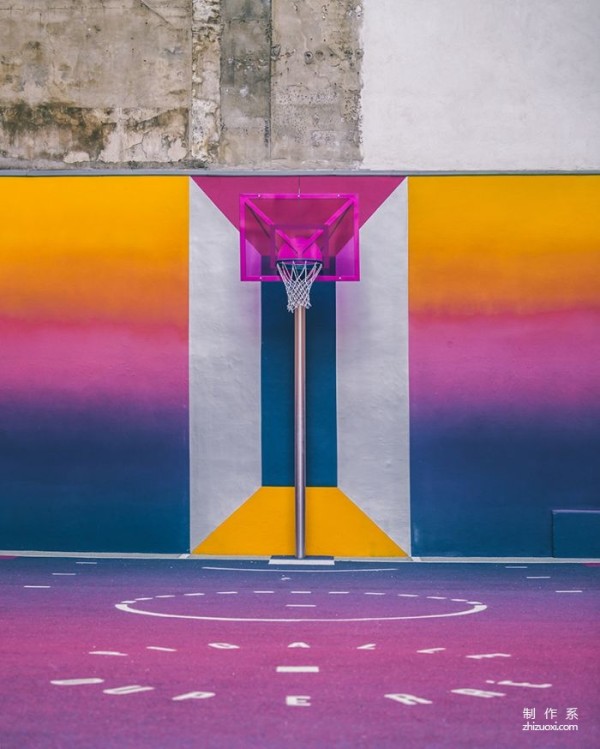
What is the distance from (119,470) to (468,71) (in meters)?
5.28

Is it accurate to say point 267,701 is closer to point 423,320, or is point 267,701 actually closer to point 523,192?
point 423,320

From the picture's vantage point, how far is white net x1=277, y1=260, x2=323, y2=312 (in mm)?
9719

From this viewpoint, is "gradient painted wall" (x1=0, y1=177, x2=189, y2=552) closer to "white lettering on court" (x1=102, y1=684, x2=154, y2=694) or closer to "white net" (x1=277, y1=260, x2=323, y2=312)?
"white net" (x1=277, y1=260, x2=323, y2=312)

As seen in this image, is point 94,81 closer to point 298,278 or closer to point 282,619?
point 298,278

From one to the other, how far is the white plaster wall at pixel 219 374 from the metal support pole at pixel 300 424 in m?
0.55

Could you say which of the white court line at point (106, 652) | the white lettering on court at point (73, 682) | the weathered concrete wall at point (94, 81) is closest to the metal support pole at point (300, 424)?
the weathered concrete wall at point (94, 81)

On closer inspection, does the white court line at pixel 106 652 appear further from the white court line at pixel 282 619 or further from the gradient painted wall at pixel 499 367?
the gradient painted wall at pixel 499 367

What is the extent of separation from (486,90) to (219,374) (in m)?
3.90

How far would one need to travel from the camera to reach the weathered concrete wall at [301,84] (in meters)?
10.4

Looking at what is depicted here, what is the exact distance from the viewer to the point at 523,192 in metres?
10.3

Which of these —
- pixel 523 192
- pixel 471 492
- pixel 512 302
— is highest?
pixel 523 192

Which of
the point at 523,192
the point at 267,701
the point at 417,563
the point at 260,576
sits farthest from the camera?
the point at 523,192

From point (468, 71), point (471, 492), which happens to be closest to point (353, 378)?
point (471, 492)

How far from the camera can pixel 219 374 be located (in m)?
10.2
